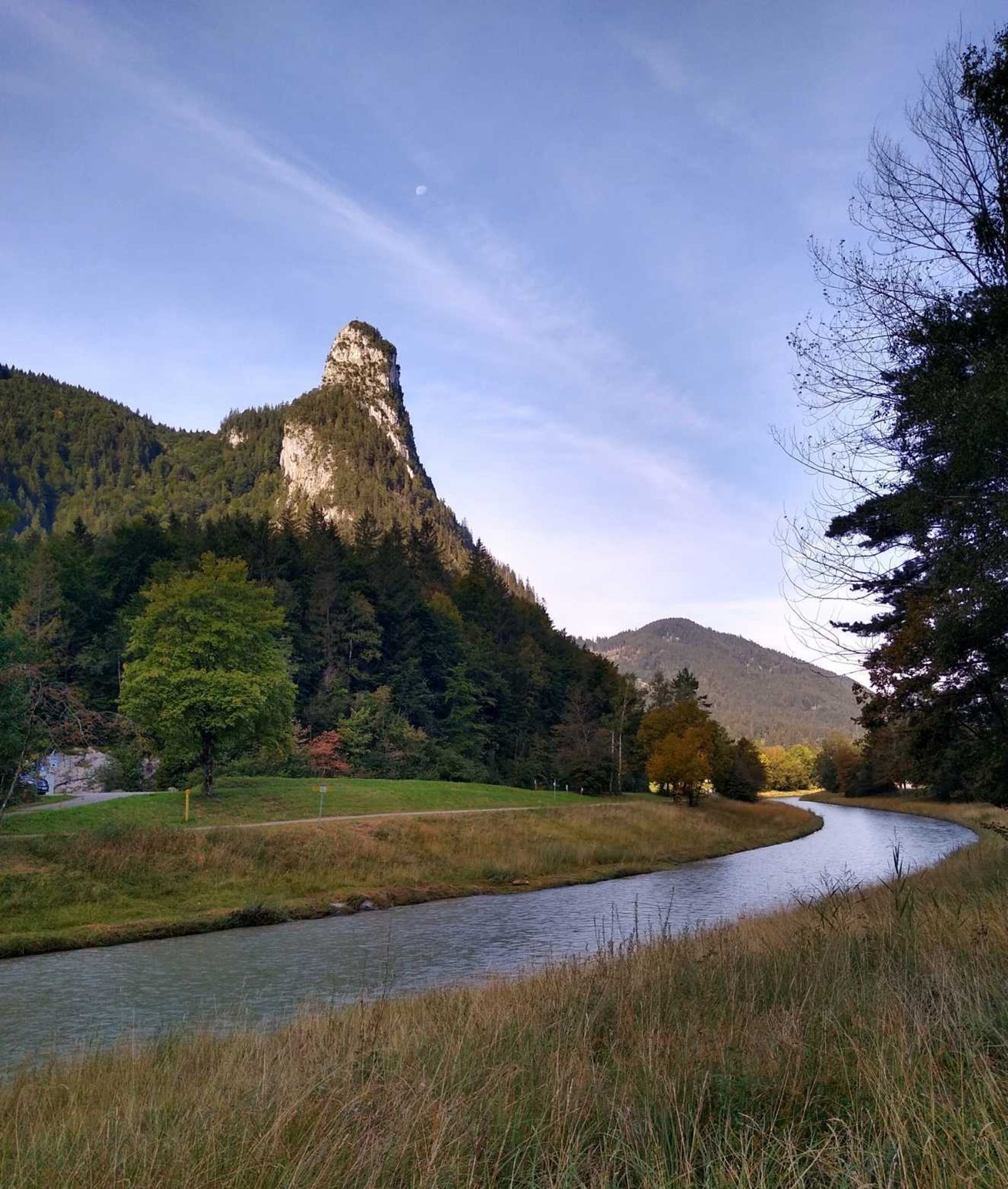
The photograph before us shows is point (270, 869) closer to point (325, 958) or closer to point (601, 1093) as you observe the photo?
point (325, 958)

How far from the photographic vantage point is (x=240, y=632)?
35844 mm

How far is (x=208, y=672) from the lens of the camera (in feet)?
114

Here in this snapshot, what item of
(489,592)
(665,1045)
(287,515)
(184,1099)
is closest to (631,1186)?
(665,1045)

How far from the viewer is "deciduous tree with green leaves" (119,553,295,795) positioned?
34.2 m

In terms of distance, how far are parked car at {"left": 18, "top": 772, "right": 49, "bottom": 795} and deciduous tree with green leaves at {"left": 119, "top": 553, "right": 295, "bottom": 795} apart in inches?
168

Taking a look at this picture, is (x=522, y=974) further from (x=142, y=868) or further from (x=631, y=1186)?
(x=142, y=868)

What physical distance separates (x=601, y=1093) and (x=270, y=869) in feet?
82.3

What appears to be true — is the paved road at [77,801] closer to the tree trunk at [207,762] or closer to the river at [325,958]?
the tree trunk at [207,762]

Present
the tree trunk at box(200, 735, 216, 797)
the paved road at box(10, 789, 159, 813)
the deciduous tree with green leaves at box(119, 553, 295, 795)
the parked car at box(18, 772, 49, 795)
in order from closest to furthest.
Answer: the paved road at box(10, 789, 159, 813) → the parked car at box(18, 772, 49, 795) → the deciduous tree with green leaves at box(119, 553, 295, 795) → the tree trunk at box(200, 735, 216, 797)

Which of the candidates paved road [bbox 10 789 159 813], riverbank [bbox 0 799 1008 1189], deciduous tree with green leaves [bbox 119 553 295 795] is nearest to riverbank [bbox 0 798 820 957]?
paved road [bbox 10 789 159 813]

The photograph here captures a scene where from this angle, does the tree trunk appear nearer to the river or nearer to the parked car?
the parked car

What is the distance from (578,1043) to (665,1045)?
66cm

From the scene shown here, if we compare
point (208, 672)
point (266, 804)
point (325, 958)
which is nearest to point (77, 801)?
point (208, 672)

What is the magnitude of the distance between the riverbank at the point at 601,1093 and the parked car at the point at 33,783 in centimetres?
2739
